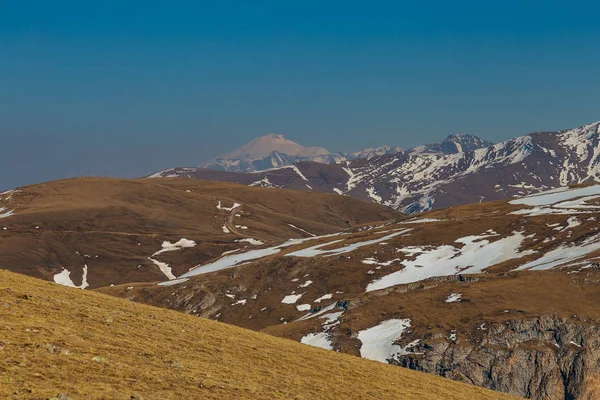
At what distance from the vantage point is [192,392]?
1008 inches

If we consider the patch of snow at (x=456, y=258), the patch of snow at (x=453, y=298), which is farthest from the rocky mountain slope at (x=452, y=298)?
the patch of snow at (x=456, y=258)

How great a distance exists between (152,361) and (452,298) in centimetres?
9461

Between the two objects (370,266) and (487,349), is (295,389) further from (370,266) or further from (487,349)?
(370,266)

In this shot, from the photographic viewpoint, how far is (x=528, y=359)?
314ft

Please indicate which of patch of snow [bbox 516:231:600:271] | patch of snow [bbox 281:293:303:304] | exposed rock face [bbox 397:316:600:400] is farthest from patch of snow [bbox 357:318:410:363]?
patch of snow [bbox 281:293:303:304]

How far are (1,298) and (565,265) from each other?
388 feet

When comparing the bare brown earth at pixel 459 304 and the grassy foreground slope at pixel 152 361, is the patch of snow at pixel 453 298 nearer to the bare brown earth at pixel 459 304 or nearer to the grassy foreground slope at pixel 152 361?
the bare brown earth at pixel 459 304

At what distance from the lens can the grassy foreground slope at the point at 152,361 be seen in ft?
78.0

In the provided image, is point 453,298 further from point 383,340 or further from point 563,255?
point 563,255

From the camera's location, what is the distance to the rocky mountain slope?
95.2m

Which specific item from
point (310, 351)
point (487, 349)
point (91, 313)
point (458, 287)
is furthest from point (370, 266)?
point (91, 313)

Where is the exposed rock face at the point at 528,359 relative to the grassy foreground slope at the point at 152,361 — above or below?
below

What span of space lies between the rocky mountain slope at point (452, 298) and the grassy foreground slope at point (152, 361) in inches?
2020

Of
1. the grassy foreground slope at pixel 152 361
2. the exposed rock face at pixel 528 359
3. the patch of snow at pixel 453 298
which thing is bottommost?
the exposed rock face at pixel 528 359
